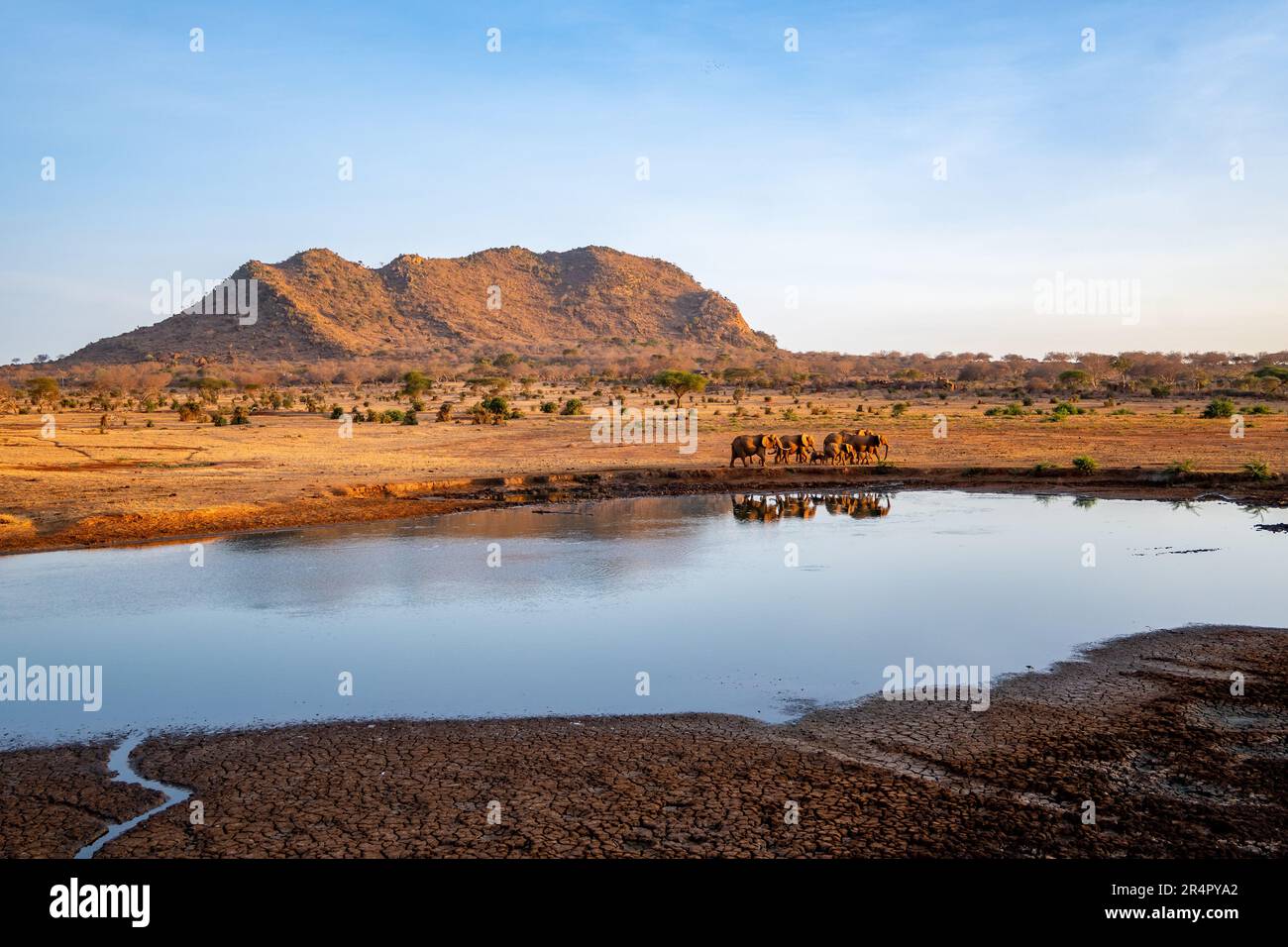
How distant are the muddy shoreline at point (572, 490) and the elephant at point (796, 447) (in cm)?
133

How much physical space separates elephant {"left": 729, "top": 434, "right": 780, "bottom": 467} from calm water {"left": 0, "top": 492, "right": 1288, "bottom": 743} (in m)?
7.75

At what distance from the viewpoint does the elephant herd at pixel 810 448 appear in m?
27.0

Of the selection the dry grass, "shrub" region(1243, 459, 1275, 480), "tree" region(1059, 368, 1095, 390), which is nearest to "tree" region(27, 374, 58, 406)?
the dry grass

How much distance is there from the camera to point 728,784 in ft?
21.2

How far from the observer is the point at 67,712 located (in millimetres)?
8367

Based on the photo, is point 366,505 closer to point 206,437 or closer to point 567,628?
point 567,628

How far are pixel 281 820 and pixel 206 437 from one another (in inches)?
1202

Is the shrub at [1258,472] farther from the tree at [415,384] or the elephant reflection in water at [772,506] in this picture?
the tree at [415,384]

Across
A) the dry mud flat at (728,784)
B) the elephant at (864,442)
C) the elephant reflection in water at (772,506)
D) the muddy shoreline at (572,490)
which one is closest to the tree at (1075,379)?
the elephant at (864,442)

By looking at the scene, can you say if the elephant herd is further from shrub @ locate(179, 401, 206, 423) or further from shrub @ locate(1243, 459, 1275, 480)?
shrub @ locate(179, 401, 206, 423)

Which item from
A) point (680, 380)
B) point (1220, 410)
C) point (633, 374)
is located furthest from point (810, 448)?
point (633, 374)

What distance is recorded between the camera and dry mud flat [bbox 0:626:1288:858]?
5578 millimetres

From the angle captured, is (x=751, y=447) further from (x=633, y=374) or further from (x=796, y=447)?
(x=633, y=374)

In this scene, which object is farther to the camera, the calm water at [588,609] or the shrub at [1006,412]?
the shrub at [1006,412]
